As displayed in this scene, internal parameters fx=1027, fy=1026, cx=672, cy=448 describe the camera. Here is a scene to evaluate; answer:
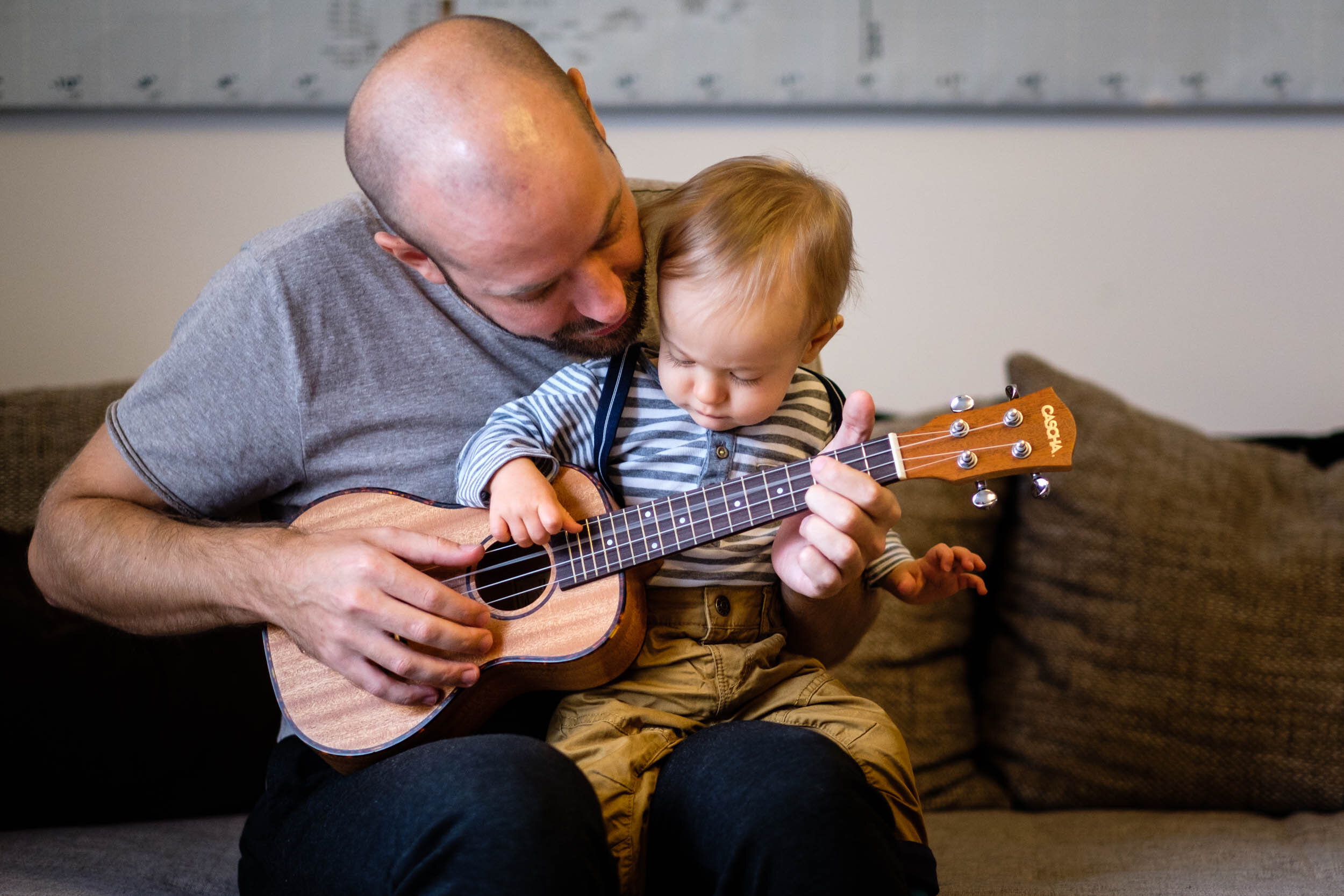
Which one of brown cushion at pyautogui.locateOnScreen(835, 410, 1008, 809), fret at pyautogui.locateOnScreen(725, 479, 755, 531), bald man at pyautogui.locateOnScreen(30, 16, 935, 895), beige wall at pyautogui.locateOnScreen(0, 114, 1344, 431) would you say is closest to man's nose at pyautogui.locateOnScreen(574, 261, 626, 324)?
bald man at pyautogui.locateOnScreen(30, 16, 935, 895)

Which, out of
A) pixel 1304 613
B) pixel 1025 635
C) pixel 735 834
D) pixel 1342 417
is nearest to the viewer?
pixel 735 834

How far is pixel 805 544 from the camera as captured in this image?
1022 mm

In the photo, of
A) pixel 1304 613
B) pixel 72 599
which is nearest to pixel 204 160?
pixel 72 599

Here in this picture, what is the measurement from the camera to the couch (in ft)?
4.53

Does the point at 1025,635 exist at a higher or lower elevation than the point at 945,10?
lower

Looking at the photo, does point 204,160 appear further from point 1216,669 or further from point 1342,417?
point 1342,417

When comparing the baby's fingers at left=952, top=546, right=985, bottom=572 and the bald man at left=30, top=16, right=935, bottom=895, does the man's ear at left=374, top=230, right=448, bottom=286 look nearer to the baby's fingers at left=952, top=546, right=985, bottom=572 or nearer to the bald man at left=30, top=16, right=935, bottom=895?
the bald man at left=30, top=16, right=935, bottom=895

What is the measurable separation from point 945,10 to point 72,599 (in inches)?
72.4

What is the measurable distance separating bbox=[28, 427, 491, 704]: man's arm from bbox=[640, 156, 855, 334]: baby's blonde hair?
38 cm

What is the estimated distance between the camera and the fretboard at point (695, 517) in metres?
0.95

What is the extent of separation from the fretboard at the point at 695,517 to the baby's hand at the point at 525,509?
0.03m

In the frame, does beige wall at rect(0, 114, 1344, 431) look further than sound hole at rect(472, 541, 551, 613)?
Yes

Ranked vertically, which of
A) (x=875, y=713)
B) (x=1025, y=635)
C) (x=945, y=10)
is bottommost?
(x=1025, y=635)

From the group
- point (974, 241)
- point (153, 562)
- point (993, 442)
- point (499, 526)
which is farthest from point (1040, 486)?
point (974, 241)
